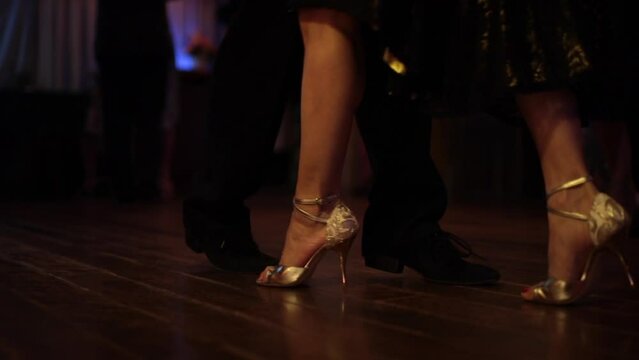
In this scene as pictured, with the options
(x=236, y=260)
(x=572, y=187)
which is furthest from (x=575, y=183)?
(x=236, y=260)

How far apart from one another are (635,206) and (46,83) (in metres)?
5.06

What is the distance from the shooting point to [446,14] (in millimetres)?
1069

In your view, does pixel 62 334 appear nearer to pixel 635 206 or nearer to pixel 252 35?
pixel 252 35

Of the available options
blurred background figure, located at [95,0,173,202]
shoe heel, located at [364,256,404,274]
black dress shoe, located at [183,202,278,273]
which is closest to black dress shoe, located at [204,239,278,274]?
black dress shoe, located at [183,202,278,273]

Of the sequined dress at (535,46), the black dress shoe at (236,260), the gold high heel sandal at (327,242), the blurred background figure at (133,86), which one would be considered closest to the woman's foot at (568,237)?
the sequined dress at (535,46)

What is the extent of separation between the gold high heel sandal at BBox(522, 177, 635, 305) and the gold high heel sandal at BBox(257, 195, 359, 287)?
24cm

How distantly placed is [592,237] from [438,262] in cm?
30

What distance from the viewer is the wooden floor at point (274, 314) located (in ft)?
2.40

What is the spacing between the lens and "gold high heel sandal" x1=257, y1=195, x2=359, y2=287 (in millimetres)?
1119

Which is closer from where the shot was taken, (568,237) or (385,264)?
(568,237)

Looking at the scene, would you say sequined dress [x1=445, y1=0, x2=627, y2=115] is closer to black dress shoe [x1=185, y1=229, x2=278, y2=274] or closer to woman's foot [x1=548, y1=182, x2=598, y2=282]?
woman's foot [x1=548, y1=182, x2=598, y2=282]

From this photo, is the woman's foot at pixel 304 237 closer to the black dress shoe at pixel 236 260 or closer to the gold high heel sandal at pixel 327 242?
the gold high heel sandal at pixel 327 242

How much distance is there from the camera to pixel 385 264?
1.26 m

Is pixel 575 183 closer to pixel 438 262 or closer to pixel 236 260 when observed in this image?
pixel 438 262
